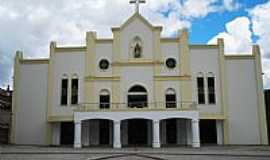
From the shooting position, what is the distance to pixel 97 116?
2955cm

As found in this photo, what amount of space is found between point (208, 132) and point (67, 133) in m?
12.7

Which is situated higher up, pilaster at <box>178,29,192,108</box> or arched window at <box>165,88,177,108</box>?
pilaster at <box>178,29,192,108</box>

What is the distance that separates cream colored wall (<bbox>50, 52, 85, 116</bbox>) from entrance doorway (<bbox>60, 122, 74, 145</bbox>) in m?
1.36

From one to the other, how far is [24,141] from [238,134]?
18.9 metres

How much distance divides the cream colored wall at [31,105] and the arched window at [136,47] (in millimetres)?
8177

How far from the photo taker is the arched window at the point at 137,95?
33.3m

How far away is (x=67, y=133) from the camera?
34.1m

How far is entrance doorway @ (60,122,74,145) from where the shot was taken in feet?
111

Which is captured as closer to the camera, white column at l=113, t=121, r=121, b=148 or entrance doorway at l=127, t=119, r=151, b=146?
white column at l=113, t=121, r=121, b=148

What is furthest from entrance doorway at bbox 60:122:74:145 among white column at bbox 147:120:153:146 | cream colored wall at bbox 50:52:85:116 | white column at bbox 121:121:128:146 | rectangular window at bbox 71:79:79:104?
white column at bbox 147:120:153:146

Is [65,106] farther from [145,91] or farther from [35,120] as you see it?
[145,91]

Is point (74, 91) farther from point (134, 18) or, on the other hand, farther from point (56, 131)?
point (134, 18)

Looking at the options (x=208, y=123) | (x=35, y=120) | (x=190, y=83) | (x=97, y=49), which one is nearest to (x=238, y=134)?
(x=208, y=123)

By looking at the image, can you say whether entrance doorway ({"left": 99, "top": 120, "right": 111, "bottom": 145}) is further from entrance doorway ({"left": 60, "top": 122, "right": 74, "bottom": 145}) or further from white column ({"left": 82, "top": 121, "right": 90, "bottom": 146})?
entrance doorway ({"left": 60, "top": 122, "right": 74, "bottom": 145})
